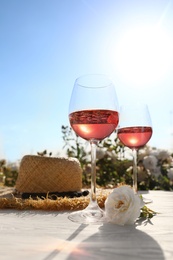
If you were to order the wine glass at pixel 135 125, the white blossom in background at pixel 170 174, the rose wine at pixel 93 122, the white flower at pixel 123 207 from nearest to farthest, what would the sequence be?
the white flower at pixel 123 207 < the rose wine at pixel 93 122 < the wine glass at pixel 135 125 < the white blossom in background at pixel 170 174

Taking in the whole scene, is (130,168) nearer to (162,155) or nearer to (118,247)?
(162,155)

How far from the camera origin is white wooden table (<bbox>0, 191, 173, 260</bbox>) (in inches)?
23.4

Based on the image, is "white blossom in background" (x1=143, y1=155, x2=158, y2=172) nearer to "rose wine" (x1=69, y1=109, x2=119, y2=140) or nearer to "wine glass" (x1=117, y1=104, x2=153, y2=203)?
"wine glass" (x1=117, y1=104, x2=153, y2=203)

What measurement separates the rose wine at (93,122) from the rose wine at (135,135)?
396 mm

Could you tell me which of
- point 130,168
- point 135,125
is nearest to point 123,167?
point 130,168

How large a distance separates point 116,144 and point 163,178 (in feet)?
1.42

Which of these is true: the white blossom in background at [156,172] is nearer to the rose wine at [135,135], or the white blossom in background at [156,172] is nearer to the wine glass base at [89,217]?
the rose wine at [135,135]

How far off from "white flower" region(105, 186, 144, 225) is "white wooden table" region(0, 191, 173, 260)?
0.02m

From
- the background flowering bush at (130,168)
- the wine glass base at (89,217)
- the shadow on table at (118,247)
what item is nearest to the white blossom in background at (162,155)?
the background flowering bush at (130,168)

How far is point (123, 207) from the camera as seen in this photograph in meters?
0.86

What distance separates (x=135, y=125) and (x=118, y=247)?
88 cm

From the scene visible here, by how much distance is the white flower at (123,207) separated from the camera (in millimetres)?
847

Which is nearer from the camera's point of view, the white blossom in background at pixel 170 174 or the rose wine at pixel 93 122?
the rose wine at pixel 93 122

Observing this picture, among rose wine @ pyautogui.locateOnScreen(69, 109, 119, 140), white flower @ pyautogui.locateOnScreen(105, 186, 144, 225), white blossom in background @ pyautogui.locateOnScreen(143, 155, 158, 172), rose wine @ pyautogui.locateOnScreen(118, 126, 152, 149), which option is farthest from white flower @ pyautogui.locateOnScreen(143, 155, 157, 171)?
white flower @ pyautogui.locateOnScreen(105, 186, 144, 225)
